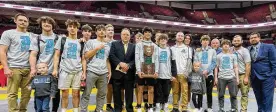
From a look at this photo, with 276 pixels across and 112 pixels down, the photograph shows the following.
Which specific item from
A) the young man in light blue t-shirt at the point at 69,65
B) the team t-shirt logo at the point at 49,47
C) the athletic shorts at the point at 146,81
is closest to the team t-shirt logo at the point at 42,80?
the young man in light blue t-shirt at the point at 69,65

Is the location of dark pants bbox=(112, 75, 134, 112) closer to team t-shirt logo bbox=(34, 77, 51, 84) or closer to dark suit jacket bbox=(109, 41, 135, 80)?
dark suit jacket bbox=(109, 41, 135, 80)

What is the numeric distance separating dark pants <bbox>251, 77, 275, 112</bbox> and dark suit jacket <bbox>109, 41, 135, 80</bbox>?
96.9 inches

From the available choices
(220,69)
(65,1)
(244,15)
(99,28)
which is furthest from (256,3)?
(99,28)

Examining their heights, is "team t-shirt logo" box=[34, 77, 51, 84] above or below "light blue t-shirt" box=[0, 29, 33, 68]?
below

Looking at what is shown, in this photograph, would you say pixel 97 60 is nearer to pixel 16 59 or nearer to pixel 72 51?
pixel 72 51

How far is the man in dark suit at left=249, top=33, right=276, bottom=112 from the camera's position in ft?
15.0

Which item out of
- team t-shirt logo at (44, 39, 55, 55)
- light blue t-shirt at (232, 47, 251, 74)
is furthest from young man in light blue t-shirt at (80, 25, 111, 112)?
light blue t-shirt at (232, 47, 251, 74)

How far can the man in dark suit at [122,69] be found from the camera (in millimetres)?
4551

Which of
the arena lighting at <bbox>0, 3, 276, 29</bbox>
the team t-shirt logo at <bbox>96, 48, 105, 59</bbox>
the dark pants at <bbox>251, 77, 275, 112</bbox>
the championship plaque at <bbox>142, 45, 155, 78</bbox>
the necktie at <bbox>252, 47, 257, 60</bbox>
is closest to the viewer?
the team t-shirt logo at <bbox>96, 48, 105, 59</bbox>

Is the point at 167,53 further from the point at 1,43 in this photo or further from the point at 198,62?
the point at 1,43

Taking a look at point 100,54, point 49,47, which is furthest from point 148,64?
point 49,47

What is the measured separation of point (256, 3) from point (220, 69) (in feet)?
85.4

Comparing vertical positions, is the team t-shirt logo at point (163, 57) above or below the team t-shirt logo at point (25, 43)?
below

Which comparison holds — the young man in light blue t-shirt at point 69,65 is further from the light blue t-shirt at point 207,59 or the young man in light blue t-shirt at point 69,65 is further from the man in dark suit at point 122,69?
the light blue t-shirt at point 207,59
